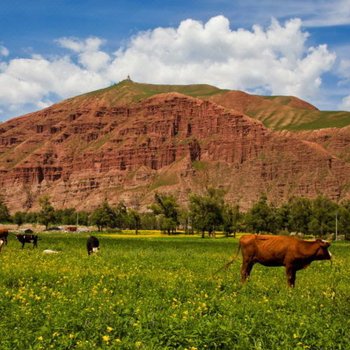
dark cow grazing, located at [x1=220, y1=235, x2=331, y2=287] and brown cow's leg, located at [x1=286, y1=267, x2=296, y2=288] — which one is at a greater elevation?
dark cow grazing, located at [x1=220, y1=235, x2=331, y2=287]

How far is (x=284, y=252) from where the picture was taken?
2039 cm

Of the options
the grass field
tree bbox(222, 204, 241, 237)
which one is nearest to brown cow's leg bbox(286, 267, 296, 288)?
the grass field

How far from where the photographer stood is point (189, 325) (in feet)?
34.8

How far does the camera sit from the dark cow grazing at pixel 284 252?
65.9 feet

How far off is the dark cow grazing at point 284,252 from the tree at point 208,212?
114 metres

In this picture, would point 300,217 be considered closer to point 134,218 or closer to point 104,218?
point 134,218

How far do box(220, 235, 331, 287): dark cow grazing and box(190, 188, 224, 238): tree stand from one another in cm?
11351

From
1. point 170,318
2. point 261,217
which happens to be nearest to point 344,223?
point 261,217

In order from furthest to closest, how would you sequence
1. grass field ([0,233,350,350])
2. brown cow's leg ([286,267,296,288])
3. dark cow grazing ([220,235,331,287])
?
dark cow grazing ([220,235,331,287]) → brown cow's leg ([286,267,296,288]) → grass field ([0,233,350,350])

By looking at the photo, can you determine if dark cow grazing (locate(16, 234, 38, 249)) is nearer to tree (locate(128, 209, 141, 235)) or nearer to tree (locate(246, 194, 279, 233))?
tree (locate(246, 194, 279, 233))

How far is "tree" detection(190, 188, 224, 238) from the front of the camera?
13650 cm

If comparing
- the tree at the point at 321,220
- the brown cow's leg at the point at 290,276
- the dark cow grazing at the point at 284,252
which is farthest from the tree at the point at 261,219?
the brown cow's leg at the point at 290,276

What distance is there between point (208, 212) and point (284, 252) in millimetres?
119050

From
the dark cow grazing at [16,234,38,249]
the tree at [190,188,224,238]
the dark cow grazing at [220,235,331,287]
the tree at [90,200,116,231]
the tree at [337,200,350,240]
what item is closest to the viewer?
the dark cow grazing at [220,235,331,287]
